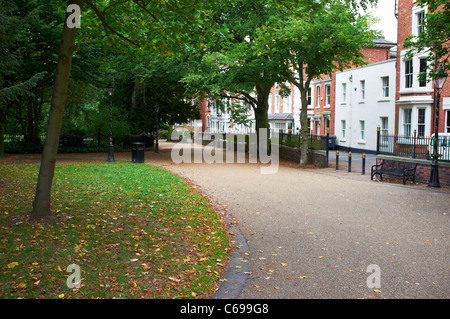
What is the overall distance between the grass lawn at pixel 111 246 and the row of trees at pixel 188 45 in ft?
3.81

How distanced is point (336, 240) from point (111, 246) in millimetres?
4223

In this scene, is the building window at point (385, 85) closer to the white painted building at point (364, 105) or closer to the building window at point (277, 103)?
the white painted building at point (364, 105)

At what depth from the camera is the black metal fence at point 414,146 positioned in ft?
54.5

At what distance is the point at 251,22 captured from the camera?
21938 millimetres

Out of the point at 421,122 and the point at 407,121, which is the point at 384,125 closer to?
the point at 407,121

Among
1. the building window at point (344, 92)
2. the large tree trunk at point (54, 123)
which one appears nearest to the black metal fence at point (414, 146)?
the large tree trunk at point (54, 123)

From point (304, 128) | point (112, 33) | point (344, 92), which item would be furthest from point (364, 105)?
point (112, 33)

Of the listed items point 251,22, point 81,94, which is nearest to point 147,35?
point 251,22

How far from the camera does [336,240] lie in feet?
25.8

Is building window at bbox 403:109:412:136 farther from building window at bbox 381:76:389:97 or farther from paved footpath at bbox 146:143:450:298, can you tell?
paved footpath at bbox 146:143:450:298

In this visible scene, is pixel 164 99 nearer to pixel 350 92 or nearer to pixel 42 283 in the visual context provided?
pixel 350 92

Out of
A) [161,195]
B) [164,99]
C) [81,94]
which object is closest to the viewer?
[161,195]

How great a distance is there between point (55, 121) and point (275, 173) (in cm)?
1373

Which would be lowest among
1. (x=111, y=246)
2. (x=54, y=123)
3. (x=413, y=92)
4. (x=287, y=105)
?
(x=111, y=246)
